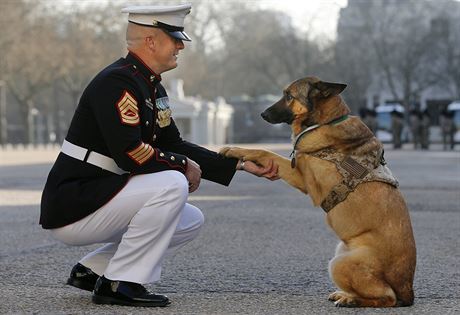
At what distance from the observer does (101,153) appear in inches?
215

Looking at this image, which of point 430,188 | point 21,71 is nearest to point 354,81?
point 21,71

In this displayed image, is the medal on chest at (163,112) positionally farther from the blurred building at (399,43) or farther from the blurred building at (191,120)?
the blurred building at (399,43)

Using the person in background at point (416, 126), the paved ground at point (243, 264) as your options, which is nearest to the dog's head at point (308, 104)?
the paved ground at point (243, 264)

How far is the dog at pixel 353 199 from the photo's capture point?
17.6 ft

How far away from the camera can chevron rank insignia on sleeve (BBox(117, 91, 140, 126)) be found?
526cm

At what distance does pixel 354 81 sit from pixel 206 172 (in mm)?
65456

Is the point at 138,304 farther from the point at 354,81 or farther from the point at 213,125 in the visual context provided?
the point at 354,81

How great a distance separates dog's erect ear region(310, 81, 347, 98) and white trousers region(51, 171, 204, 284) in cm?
101

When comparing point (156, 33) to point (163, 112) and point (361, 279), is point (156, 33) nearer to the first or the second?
point (163, 112)

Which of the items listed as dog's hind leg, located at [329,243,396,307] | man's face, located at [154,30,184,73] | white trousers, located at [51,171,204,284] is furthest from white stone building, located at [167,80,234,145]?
dog's hind leg, located at [329,243,396,307]

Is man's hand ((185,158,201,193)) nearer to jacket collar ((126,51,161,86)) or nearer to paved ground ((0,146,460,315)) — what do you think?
jacket collar ((126,51,161,86))

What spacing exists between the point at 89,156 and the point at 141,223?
478 mm

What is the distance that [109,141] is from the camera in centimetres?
528

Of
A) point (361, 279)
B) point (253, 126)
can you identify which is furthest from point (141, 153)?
point (253, 126)
